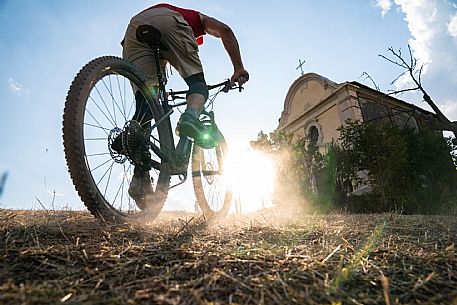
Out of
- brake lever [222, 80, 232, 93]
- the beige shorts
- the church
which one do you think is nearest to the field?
the beige shorts

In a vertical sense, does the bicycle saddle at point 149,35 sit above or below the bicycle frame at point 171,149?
above

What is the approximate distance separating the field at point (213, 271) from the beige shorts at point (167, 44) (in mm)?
1533

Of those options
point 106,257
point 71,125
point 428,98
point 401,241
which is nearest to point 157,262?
point 106,257

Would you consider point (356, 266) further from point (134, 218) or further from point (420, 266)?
point (134, 218)

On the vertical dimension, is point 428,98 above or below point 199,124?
above

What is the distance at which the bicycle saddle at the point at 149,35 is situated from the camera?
7.09 ft

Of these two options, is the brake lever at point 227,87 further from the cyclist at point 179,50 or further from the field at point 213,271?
the field at point 213,271

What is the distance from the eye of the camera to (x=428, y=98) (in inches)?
257

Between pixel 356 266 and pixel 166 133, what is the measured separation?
1.86 m

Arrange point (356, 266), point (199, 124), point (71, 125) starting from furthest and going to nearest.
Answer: point (199, 124), point (71, 125), point (356, 266)

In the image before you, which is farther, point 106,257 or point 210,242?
point 210,242

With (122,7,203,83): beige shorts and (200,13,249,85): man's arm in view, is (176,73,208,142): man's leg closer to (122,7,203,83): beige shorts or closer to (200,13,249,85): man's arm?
(122,7,203,83): beige shorts

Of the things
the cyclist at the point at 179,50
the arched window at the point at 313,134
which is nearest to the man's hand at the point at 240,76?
the cyclist at the point at 179,50

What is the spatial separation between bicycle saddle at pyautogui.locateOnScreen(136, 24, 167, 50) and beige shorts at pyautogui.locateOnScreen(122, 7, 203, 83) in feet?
0.11
